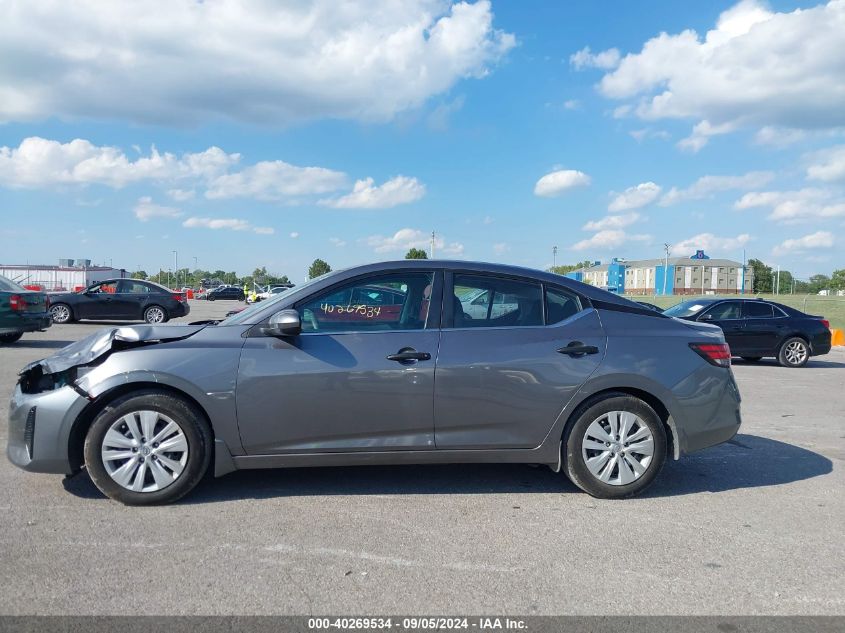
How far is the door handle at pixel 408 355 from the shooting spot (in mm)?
4605

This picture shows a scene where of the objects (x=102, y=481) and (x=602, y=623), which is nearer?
(x=602, y=623)

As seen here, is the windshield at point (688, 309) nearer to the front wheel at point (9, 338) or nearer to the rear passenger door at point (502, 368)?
the rear passenger door at point (502, 368)

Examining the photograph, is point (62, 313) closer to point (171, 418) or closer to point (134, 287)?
point (134, 287)

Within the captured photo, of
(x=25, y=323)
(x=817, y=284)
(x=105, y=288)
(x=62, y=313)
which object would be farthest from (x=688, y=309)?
(x=817, y=284)

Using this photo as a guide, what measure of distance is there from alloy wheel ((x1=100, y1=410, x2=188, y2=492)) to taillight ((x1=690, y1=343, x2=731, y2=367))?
141 inches

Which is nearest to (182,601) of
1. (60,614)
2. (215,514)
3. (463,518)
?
(60,614)

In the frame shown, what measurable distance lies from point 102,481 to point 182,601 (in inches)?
61.7

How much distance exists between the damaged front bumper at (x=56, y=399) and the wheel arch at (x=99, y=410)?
0.02 meters

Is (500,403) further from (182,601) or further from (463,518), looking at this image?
(182,601)

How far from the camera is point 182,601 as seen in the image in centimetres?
320

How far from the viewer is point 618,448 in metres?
4.80

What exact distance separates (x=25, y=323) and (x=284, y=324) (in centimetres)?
1122

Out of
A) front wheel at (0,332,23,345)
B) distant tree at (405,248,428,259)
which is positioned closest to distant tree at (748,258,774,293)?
distant tree at (405,248,428,259)

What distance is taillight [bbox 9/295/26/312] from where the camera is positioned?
43.4 ft
